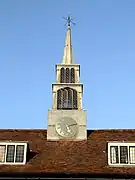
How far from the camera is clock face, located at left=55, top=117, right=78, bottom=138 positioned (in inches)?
1567

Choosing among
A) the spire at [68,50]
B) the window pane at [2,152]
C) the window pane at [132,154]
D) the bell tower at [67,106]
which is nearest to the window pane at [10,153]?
the window pane at [2,152]

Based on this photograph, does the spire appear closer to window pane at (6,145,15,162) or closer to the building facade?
the building facade

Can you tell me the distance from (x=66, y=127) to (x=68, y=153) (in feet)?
13.7

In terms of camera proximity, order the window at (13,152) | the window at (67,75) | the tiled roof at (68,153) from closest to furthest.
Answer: the tiled roof at (68,153) < the window at (13,152) < the window at (67,75)

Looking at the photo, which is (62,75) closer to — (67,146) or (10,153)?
(67,146)

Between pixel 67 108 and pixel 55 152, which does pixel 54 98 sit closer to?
pixel 67 108

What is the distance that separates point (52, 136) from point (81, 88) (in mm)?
5593

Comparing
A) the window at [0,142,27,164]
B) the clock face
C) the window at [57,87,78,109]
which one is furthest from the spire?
the window at [0,142,27,164]

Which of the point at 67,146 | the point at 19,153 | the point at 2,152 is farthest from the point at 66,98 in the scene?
the point at 2,152

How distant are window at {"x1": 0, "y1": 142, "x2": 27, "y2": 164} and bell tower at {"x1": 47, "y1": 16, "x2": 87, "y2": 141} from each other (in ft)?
16.1

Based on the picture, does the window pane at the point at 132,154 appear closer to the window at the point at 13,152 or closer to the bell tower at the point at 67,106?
the bell tower at the point at 67,106

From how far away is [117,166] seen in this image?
33.8m

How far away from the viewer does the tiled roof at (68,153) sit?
3297cm

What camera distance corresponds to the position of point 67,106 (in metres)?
41.4
